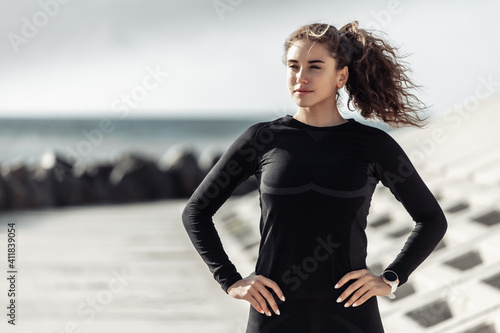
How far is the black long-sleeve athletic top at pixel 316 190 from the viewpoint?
2137 millimetres

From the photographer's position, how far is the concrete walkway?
566cm

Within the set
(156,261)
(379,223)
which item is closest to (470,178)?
(379,223)

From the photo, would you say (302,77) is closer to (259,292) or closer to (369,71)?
(369,71)

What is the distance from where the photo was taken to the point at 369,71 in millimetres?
2348

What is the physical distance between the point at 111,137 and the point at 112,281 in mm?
43855

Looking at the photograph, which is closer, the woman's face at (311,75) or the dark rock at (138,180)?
the woman's face at (311,75)

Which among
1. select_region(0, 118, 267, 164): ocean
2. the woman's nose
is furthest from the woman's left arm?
select_region(0, 118, 267, 164): ocean

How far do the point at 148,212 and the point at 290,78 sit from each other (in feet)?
33.3

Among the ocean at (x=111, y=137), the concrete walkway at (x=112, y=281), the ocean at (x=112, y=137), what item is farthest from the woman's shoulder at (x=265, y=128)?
the ocean at (x=112, y=137)

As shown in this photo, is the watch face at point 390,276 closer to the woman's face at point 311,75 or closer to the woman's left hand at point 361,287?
the woman's left hand at point 361,287

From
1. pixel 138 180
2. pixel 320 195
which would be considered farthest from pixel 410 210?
pixel 138 180

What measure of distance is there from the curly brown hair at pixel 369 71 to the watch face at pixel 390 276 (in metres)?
0.53

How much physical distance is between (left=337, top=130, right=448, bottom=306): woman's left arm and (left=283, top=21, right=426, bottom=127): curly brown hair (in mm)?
230

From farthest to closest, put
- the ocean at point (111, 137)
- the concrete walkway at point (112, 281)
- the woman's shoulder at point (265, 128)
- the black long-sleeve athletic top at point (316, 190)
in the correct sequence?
the ocean at point (111, 137)
the concrete walkway at point (112, 281)
the woman's shoulder at point (265, 128)
the black long-sleeve athletic top at point (316, 190)
